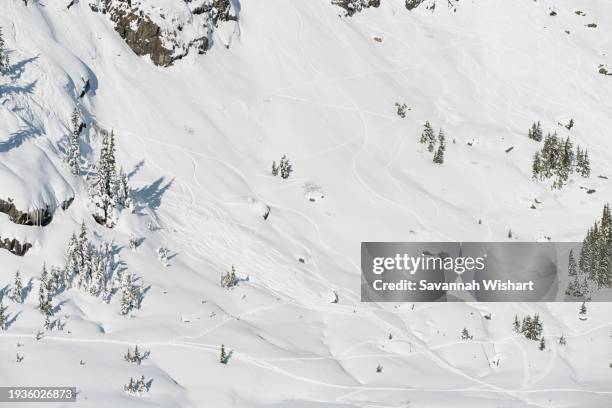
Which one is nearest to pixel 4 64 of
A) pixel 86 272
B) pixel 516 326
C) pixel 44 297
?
pixel 86 272

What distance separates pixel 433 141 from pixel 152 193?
61.4ft

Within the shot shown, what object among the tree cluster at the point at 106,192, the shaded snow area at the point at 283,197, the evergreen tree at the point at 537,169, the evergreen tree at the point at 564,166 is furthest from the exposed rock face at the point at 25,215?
the evergreen tree at the point at 564,166

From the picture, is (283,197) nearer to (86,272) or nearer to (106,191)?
(106,191)

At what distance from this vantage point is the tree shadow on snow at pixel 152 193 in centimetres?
2556

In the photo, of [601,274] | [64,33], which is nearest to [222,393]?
[601,274]

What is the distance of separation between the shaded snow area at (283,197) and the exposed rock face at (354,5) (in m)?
0.33

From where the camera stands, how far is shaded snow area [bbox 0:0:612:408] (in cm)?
1759

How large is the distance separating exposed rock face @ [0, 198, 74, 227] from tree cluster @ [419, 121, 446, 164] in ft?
75.6

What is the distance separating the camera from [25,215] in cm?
1991

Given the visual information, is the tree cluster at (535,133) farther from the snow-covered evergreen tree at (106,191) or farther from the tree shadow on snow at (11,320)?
the tree shadow on snow at (11,320)

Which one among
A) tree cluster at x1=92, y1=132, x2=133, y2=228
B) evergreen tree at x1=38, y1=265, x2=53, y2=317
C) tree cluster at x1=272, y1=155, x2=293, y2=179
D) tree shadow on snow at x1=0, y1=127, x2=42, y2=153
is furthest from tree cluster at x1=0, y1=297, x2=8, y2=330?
tree cluster at x1=272, y1=155, x2=293, y2=179

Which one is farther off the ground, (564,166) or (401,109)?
(401,109)

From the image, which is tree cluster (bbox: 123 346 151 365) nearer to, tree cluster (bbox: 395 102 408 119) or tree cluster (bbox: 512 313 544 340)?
tree cluster (bbox: 512 313 544 340)

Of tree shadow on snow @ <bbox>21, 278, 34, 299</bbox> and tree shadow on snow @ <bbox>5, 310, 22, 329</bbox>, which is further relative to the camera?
tree shadow on snow @ <bbox>21, 278, 34, 299</bbox>
